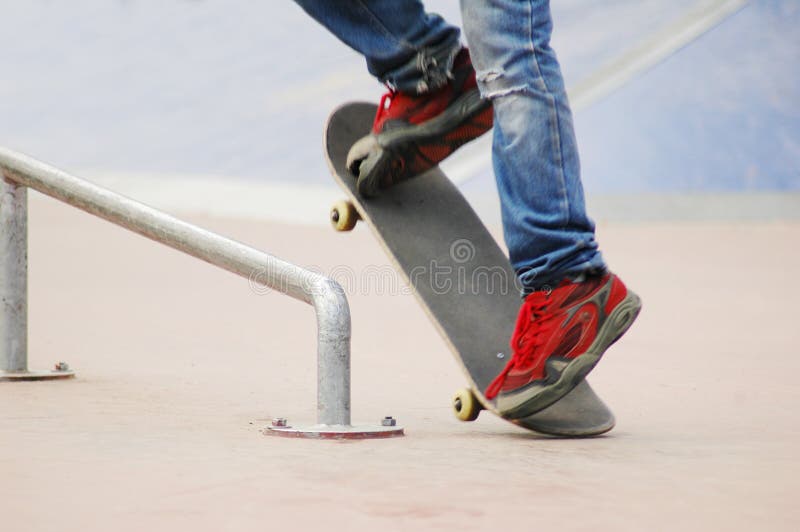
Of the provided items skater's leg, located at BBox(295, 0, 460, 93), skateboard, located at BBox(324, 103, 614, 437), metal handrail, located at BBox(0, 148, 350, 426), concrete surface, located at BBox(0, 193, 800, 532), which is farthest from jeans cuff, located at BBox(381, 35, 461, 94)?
concrete surface, located at BBox(0, 193, 800, 532)

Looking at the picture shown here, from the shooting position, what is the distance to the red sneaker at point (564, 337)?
1597mm

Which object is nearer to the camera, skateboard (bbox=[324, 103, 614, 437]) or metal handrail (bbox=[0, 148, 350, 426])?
metal handrail (bbox=[0, 148, 350, 426])

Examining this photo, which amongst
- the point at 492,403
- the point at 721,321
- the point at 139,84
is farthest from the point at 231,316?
the point at 139,84

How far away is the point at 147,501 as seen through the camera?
115cm

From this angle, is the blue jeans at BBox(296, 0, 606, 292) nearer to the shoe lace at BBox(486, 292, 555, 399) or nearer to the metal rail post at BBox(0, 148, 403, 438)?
the shoe lace at BBox(486, 292, 555, 399)

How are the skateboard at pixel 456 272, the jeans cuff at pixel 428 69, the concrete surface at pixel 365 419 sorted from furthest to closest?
the jeans cuff at pixel 428 69
the skateboard at pixel 456 272
the concrete surface at pixel 365 419

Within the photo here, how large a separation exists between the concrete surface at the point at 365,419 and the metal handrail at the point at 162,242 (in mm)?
114

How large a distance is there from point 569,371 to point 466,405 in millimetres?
166

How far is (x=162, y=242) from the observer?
1.83m

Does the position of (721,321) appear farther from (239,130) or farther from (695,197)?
(239,130)

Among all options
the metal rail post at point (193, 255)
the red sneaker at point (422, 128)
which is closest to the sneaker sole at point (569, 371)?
the metal rail post at point (193, 255)

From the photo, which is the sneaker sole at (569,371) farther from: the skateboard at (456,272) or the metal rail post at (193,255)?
the metal rail post at (193,255)

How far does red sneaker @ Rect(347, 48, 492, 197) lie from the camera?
6.18ft

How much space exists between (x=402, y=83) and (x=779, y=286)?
2427mm
